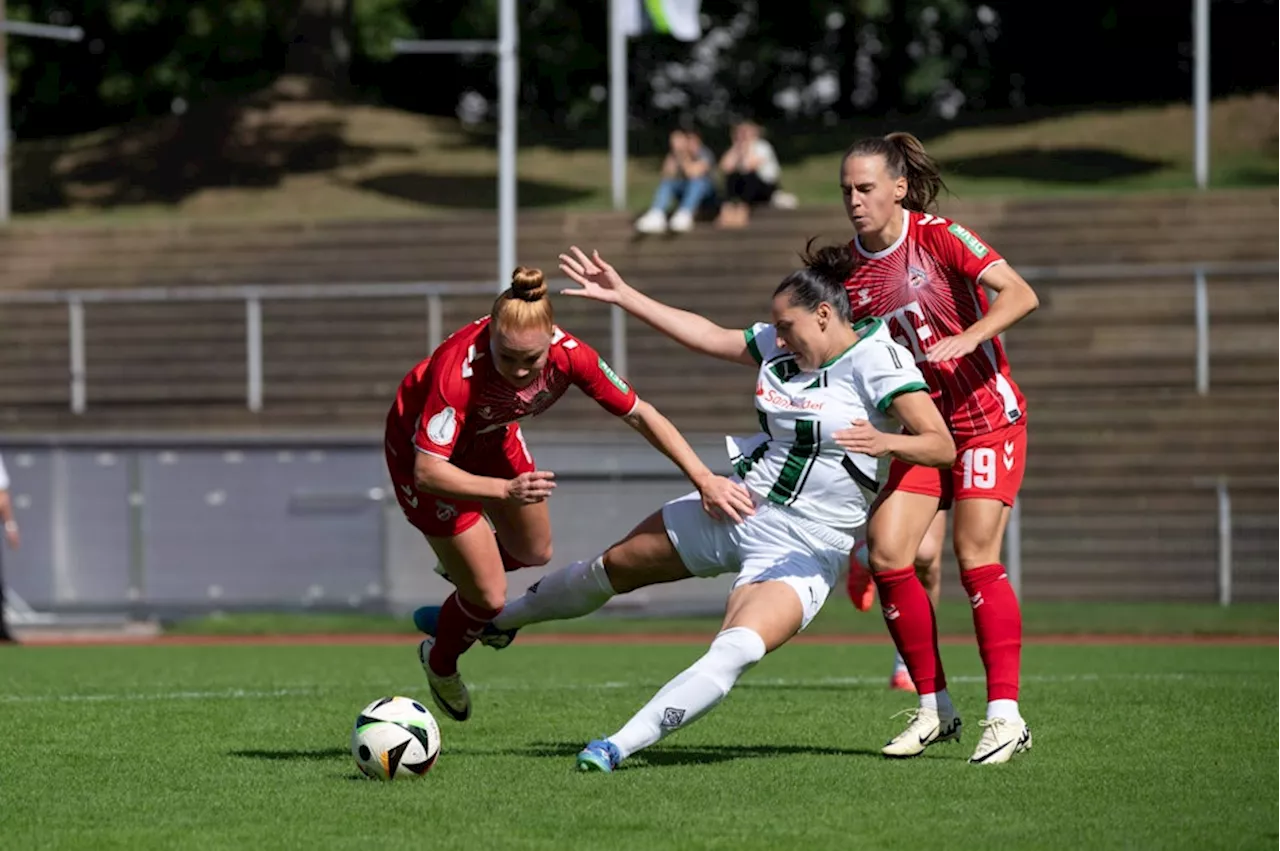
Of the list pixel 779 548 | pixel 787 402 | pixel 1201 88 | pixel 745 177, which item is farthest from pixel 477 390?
pixel 1201 88

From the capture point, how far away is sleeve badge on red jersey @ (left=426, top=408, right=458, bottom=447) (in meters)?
7.94

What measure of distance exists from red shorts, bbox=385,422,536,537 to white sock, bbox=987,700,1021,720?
7.45ft

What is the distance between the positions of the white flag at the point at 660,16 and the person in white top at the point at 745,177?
58.8 inches

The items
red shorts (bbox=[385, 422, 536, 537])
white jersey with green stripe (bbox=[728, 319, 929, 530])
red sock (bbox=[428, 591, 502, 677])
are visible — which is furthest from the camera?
red sock (bbox=[428, 591, 502, 677])

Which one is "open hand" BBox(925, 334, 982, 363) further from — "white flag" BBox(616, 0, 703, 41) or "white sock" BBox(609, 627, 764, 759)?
"white flag" BBox(616, 0, 703, 41)

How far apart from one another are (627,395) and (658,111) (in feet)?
123

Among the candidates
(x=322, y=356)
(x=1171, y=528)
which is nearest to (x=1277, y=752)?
(x=1171, y=528)

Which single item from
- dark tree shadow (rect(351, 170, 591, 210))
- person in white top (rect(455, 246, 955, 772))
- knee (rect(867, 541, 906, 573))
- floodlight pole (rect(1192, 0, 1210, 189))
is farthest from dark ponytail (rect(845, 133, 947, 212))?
dark tree shadow (rect(351, 170, 591, 210))

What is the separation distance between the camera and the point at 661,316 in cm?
827

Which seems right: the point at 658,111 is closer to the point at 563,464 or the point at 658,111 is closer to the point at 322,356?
the point at 322,356

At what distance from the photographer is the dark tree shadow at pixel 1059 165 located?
108 ft

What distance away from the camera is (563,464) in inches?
754

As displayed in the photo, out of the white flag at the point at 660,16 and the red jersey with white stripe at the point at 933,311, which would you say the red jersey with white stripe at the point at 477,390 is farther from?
the white flag at the point at 660,16

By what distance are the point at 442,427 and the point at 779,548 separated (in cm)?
142
